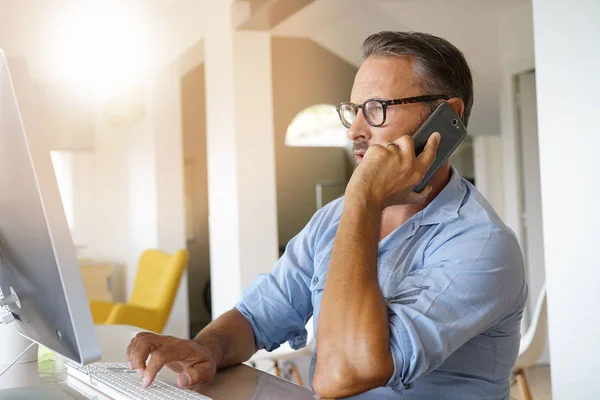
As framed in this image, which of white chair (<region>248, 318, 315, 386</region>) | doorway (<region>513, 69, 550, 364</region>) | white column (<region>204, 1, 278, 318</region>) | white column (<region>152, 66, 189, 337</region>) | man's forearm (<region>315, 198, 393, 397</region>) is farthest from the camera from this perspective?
white column (<region>152, 66, 189, 337</region>)

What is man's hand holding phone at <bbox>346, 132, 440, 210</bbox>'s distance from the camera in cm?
135

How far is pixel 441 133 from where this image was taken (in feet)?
4.79

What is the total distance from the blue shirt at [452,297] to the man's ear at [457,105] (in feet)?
0.40

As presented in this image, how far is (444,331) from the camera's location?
119 centimetres

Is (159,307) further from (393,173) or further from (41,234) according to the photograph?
(41,234)

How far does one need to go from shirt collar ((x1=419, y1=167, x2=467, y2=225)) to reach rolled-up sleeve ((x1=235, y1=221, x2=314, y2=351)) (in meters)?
0.34

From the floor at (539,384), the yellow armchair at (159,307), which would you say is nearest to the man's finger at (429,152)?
the floor at (539,384)

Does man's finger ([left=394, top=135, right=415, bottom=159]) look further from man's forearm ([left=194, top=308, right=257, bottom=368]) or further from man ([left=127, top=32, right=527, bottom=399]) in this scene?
man's forearm ([left=194, top=308, right=257, bottom=368])

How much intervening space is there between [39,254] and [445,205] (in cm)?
74

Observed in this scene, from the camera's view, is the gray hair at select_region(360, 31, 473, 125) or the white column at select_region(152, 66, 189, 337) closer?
the gray hair at select_region(360, 31, 473, 125)

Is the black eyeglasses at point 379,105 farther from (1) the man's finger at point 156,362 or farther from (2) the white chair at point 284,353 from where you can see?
(2) the white chair at point 284,353

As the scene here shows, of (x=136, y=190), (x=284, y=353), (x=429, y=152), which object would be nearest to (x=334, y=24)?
(x=136, y=190)

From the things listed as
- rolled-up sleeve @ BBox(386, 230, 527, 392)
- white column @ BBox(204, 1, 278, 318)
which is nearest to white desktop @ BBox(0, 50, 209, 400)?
rolled-up sleeve @ BBox(386, 230, 527, 392)

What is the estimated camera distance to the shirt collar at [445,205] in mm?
1384
